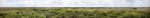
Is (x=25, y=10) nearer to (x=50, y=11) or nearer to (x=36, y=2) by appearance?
(x=36, y=2)

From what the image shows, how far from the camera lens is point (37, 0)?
3.66 metres

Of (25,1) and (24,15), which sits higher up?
(25,1)

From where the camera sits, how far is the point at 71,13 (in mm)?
3633

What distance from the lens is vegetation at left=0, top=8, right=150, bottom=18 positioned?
3550 millimetres

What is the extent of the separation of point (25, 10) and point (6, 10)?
0.44 meters

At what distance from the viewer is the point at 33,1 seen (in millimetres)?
3676

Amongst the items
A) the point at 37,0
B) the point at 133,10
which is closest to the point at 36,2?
the point at 37,0

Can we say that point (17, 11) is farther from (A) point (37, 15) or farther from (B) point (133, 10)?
(B) point (133, 10)

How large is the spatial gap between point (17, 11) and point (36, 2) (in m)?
0.49

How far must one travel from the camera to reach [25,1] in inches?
144

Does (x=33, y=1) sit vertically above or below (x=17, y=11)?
above

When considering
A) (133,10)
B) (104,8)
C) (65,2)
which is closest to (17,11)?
(65,2)

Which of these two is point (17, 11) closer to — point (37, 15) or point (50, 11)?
point (37, 15)

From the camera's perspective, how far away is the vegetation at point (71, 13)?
355 cm
